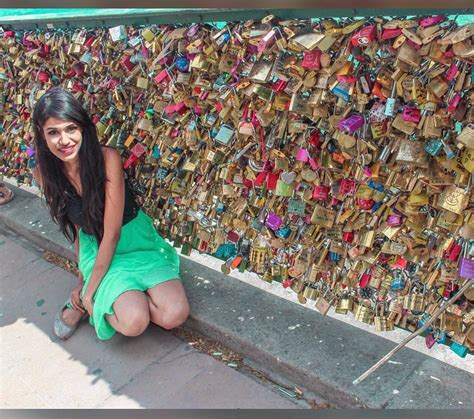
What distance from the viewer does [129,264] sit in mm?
3074

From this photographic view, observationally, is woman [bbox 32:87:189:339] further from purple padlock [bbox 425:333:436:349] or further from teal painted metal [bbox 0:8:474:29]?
purple padlock [bbox 425:333:436:349]

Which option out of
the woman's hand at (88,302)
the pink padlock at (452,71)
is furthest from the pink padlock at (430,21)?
the woman's hand at (88,302)

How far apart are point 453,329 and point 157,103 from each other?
1.90 meters

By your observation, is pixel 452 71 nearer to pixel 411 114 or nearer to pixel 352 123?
pixel 411 114

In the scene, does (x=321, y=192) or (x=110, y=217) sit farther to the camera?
(x=110, y=217)

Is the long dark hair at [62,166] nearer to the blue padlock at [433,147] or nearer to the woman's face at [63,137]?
the woman's face at [63,137]

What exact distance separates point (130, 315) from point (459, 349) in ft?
5.31

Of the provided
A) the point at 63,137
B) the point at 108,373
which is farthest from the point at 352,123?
the point at 108,373

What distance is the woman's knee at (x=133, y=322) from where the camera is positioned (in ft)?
9.38

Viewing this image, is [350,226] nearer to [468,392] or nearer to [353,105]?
[353,105]

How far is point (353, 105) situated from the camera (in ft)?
7.14

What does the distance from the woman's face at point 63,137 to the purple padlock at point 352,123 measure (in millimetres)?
1425

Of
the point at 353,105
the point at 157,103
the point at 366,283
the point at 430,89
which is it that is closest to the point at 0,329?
the point at 157,103

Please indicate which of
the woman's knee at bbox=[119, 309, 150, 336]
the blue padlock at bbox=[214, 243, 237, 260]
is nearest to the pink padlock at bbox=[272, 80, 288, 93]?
the blue padlock at bbox=[214, 243, 237, 260]
